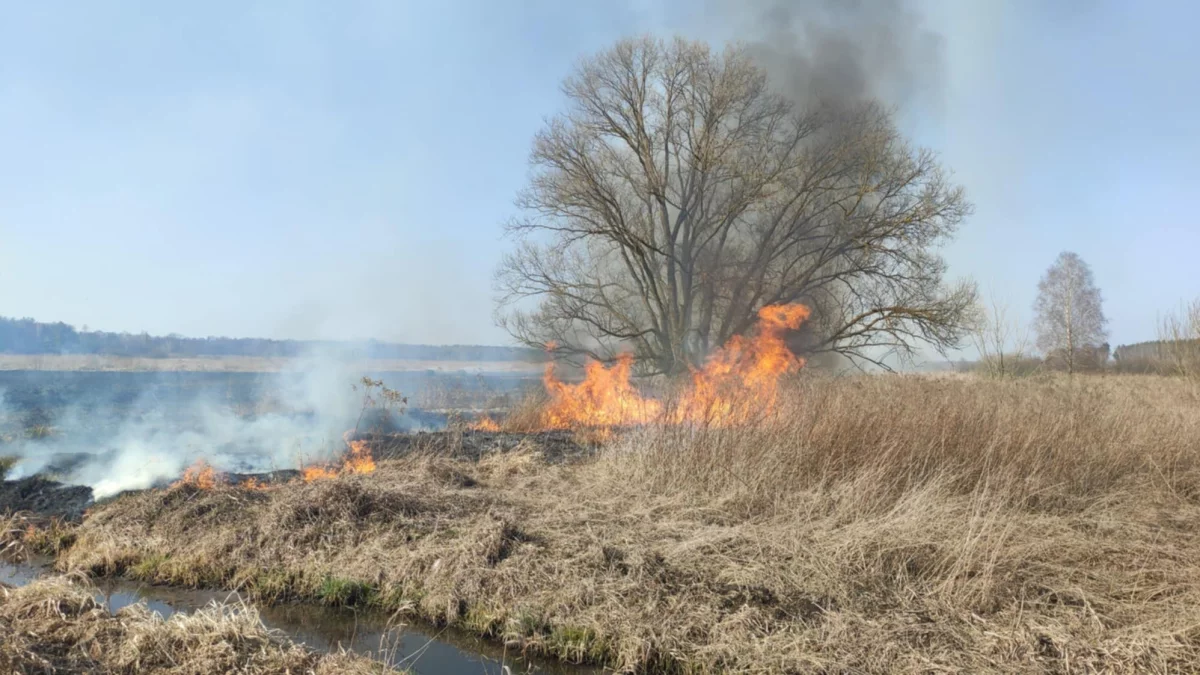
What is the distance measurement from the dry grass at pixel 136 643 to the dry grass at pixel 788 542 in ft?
4.56

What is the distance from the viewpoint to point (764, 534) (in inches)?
257

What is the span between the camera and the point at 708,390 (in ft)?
32.1

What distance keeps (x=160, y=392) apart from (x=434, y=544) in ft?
56.7

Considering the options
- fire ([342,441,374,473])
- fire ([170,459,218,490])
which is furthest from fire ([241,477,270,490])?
fire ([342,441,374,473])

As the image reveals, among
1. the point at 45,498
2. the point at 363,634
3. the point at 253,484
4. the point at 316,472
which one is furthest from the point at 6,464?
the point at 363,634

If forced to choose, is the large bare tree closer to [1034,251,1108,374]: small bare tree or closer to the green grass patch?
the green grass patch

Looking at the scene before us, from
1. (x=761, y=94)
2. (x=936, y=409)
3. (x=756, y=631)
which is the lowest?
(x=756, y=631)

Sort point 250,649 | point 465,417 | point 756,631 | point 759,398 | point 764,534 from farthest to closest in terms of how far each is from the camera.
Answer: point 465,417
point 759,398
point 764,534
point 756,631
point 250,649

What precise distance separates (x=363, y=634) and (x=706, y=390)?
224 inches

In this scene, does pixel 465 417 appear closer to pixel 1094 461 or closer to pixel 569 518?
pixel 569 518

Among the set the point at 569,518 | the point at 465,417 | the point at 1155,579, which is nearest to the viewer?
the point at 1155,579

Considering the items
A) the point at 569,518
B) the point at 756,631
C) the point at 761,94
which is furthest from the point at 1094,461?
the point at 761,94

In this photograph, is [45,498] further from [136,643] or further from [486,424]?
[486,424]

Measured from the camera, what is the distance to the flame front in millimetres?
8984
